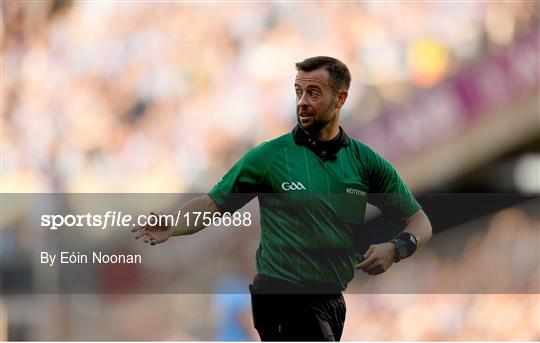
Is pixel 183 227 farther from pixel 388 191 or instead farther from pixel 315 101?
pixel 388 191

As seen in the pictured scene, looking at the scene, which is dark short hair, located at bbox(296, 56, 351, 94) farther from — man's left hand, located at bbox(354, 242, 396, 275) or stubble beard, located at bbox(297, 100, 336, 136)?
man's left hand, located at bbox(354, 242, 396, 275)

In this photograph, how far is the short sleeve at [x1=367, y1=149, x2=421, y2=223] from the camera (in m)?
4.48

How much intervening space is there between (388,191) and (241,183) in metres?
0.64

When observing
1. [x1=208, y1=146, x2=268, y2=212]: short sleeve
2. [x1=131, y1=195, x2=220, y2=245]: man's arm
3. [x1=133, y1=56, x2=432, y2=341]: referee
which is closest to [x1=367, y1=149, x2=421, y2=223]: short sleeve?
[x1=133, y1=56, x2=432, y2=341]: referee

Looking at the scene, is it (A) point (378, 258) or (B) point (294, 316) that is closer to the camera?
(B) point (294, 316)

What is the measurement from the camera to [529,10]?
5.11 meters

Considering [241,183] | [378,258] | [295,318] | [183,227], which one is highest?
[241,183]

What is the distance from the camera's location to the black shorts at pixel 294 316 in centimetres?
420

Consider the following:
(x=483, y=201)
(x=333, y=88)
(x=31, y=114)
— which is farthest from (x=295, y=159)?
(x=31, y=114)

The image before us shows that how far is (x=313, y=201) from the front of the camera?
4.38 m

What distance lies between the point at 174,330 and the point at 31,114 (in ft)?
4.10

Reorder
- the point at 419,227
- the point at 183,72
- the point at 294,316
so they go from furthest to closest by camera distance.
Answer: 1. the point at 183,72
2. the point at 419,227
3. the point at 294,316

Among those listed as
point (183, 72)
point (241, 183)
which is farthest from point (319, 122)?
point (183, 72)

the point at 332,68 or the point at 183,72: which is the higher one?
the point at 183,72
